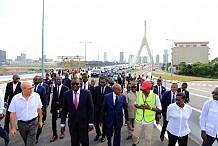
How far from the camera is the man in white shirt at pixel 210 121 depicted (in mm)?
4191

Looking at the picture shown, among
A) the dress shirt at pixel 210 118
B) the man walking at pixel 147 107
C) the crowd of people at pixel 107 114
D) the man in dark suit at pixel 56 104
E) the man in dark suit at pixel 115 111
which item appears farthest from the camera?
the man in dark suit at pixel 56 104

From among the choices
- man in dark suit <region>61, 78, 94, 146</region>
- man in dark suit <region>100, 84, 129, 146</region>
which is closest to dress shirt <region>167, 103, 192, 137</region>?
man in dark suit <region>100, 84, 129, 146</region>

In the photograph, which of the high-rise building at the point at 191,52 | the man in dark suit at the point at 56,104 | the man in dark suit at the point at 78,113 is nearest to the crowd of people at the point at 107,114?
the man in dark suit at the point at 78,113

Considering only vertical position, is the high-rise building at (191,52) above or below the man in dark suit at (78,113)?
above

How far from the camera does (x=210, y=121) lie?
423 cm

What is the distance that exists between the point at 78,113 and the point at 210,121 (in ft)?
8.50

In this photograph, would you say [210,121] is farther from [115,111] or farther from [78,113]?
[78,113]

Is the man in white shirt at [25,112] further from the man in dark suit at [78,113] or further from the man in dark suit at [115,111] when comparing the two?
the man in dark suit at [115,111]

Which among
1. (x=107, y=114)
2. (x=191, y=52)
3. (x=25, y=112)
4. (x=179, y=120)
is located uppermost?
(x=191, y=52)

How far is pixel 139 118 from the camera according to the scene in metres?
5.05

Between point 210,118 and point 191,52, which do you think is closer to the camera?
point 210,118

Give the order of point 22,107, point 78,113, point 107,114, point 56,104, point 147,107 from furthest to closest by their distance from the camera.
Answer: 1. point 56,104
2. point 107,114
3. point 147,107
4. point 78,113
5. point 22,107

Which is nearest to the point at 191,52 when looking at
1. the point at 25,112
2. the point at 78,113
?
the point at 78,113

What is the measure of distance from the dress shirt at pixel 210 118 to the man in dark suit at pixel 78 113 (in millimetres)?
2240
